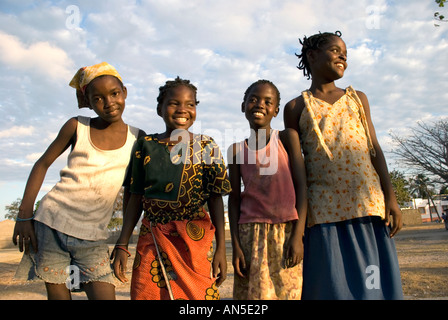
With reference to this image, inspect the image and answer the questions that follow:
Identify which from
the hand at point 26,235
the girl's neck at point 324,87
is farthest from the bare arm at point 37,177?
the girl's neck at point 324,87

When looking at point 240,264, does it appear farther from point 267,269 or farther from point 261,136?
point 261,136

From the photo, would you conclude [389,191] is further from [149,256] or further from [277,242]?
[149,256]

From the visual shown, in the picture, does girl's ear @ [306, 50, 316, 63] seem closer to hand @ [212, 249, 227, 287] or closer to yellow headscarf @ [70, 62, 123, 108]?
yellow headscarf @ [70, 62, 123, 108]

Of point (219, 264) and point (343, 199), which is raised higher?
point (343, 199)

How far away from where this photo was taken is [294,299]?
2.31m

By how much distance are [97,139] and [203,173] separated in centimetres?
72

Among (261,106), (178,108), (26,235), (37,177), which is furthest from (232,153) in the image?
(26,235)

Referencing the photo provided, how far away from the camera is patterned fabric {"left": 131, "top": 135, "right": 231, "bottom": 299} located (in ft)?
7.32

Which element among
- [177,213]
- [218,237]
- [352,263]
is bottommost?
[352,263]

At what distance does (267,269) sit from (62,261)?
4.02ft

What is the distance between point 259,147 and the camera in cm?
263

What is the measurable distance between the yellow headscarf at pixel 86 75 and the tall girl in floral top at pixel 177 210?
1.34 feet

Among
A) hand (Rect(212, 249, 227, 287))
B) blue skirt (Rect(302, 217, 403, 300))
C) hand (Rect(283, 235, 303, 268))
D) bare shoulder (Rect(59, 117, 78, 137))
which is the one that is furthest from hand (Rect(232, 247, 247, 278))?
bare shoulder (Rect(59, 117, 78, 137))
